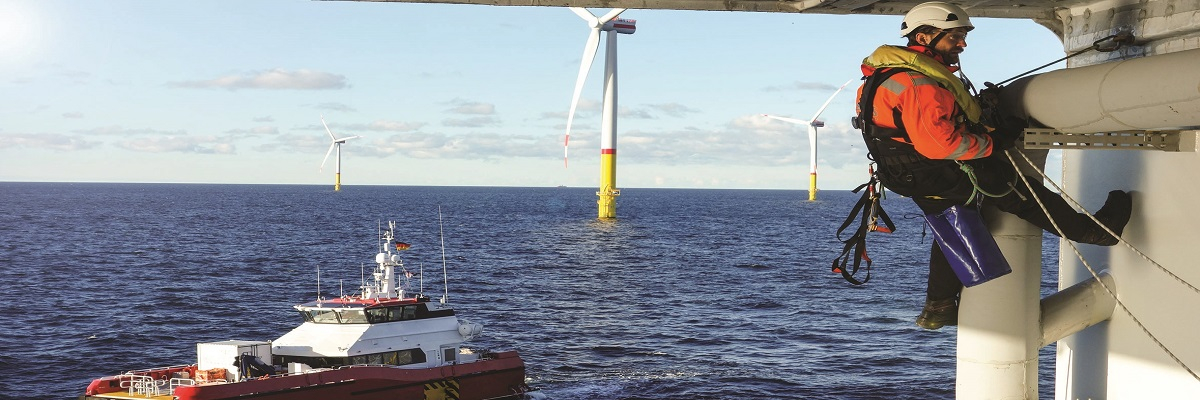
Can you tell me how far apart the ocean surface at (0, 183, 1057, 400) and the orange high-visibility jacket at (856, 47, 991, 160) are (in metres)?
8.32

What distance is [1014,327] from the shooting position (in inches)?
327

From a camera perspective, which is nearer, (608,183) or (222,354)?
(222,354)

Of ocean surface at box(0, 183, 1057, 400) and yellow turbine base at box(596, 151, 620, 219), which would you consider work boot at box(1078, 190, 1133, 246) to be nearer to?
ocean surface at box(0, 183, 1057, 400)

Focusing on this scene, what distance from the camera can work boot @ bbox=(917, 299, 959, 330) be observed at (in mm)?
8695

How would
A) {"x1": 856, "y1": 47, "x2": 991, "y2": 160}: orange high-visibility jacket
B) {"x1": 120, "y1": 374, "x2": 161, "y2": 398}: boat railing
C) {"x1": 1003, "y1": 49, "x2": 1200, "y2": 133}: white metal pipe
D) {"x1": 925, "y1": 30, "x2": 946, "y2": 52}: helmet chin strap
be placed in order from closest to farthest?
{"x1": 1003, "y1": 49, "x2": 1200, "y2": 133}: white metal pipe → {"x1": 856, "y1": 47, "x2": 991, "y2": 160}: orange high-visibility jacket → {"x1": 925, "y1": 30, "x2": 946, "y2": 52}: helmet chin strap → {"x1": 120, "y1": 374, "x2": 161, "y2": 398}: boat railing

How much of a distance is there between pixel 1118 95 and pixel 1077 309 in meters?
2.65

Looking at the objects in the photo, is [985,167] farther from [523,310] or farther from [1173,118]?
[523,310]

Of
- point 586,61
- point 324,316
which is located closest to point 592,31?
point 586,61

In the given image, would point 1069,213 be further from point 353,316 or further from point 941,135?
point 353,316

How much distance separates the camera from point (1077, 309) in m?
8.71

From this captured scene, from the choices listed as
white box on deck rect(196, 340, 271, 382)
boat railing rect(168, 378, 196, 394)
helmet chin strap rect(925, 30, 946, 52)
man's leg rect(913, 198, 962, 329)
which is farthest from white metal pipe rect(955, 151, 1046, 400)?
white box on deck rect(196, 340, 271, 382)

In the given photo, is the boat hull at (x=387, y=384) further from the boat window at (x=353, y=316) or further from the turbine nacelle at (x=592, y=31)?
the turbine nacelle at (x=592, y=31)

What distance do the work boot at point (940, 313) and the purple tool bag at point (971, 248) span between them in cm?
69

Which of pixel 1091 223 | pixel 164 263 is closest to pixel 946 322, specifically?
pixel 1091 223
